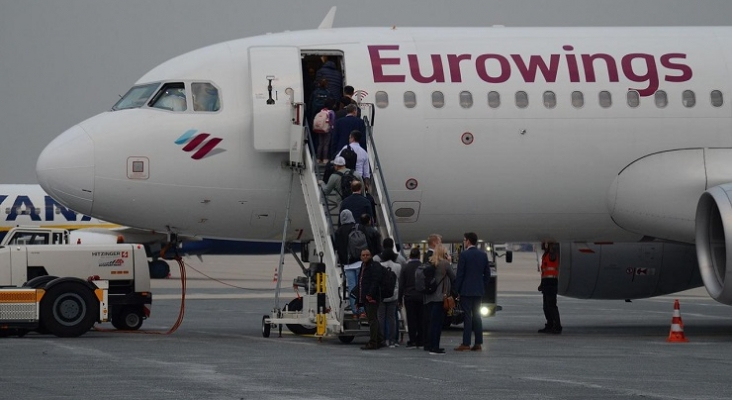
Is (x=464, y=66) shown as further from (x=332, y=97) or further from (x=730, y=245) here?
(x=730, y=245)

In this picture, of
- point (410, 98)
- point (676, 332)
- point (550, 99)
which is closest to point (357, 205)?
point (410, 98)

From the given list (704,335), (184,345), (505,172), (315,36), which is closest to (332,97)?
(315,36)

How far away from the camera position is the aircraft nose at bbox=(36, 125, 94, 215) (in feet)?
73.4

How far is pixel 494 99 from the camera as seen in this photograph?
2344 cm

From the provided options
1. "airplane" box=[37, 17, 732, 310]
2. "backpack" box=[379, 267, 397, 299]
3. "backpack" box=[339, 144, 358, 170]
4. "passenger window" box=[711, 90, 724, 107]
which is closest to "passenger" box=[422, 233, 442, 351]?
"backpack" box=[379, 267, 397, 299]

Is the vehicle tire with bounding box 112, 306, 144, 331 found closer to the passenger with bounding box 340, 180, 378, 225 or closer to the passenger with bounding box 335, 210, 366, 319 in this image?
the passenger with bounding box 335, 210, 366, 319

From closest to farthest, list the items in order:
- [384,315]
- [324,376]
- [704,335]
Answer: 1. [324,376]
2. [384,315]
3. [704,335]

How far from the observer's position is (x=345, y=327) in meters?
21.9

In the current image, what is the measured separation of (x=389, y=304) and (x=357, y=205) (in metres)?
1.77

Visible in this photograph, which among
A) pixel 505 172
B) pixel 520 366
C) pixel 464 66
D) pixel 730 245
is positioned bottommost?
pixel 520 366

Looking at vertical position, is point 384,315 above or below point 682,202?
below

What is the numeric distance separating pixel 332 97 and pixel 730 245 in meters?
7.15

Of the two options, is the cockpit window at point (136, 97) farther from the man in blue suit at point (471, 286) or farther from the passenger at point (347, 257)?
the man in blue suit at point (471, 286)

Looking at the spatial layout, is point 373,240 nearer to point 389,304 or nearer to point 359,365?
point 389,304
